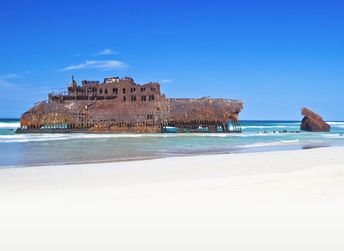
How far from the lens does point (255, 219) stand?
531 centimetres

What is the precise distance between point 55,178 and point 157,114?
3042cm

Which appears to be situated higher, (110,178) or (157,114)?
(157,114)

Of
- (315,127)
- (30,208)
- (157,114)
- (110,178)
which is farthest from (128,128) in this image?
(30,208)

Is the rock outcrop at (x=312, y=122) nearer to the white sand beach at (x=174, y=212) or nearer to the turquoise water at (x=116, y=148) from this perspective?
the turquoise water at (x=116, y=148)

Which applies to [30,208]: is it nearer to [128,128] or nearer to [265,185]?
[265,185]

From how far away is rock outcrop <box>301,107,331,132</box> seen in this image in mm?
50469

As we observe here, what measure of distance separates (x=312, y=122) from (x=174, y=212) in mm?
48758

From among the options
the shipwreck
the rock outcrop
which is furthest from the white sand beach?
the rock outcrop

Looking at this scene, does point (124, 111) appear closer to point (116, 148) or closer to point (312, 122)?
point (116, 148)

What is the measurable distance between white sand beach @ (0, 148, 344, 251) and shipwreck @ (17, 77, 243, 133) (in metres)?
30.0

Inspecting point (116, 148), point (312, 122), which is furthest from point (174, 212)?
point (312, 122)

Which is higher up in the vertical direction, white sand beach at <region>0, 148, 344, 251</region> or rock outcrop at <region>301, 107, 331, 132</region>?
rock outcrop at <region>301, 107, 331, 132</region>

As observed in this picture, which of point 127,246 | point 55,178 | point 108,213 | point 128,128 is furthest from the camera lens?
point 128,128

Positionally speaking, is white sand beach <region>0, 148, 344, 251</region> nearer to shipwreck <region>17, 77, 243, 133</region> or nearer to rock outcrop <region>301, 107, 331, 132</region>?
shipwreck <region>17, 77, 243, 133</region>
